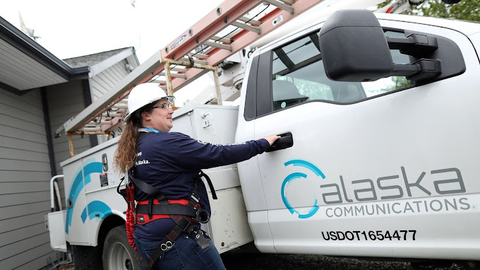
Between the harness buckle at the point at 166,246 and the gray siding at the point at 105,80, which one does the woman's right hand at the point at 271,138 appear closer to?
the harness buckle at the point at 166,246

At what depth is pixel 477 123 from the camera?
1755mm

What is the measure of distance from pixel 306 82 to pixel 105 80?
758 centimetres

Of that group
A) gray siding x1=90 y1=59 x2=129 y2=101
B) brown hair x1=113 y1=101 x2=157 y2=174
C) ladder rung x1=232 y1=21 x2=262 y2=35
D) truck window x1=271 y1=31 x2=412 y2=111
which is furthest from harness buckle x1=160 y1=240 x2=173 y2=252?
gray siding x1=90 y1=59 x2=129 y2=101

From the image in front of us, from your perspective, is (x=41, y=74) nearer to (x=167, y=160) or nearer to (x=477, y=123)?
(x=167, y=160)

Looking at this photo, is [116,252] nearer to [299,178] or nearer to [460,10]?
[299,178]

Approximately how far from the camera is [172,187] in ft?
A: 7.11

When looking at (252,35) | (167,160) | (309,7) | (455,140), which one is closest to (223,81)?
(252,35)

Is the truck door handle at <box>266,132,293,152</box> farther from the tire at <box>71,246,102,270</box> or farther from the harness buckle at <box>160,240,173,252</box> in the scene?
the tire at <box>71,246,102,270</box>

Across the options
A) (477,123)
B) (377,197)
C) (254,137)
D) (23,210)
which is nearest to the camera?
(477,123)

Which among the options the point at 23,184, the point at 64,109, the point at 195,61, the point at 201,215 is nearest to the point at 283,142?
the point at 201,215

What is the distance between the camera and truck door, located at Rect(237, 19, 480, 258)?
6.06 feet

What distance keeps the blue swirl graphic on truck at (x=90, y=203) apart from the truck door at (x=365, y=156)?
1772 millimetres

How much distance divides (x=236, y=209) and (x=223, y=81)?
8.96ft

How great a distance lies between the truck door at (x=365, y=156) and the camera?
1.85m
